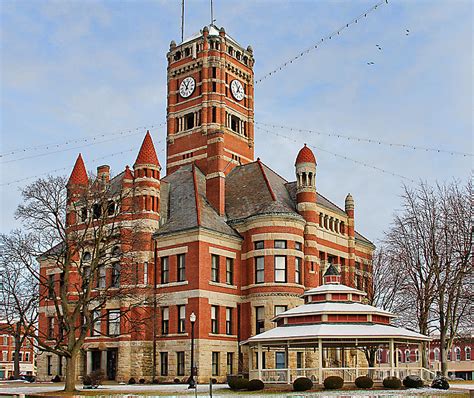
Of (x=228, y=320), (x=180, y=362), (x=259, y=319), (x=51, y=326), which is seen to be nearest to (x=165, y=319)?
(x=180, y=362)

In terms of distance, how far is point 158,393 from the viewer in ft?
139

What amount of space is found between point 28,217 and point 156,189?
17009 mm

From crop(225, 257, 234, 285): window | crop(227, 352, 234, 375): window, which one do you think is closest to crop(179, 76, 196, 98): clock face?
crop(225, 257, 234, 285): window

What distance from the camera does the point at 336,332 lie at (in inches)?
1740

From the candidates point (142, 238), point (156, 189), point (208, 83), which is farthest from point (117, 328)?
point (208, 83)

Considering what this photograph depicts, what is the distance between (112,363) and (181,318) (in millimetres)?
7996

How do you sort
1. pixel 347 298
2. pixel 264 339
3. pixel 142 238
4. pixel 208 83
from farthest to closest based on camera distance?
1. pixel 208 83
2. pixel 142 238
3. pixel 347 298
4. pixel 264 339

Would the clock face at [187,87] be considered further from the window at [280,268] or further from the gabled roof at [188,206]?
the window at [280,268]

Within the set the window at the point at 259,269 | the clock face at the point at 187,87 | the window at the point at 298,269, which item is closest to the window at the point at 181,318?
the window at the point at 259,269

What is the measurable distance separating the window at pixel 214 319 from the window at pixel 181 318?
93.6 inches

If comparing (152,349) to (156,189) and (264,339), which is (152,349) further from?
(264,339)

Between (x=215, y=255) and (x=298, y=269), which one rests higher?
(x=215, y=255)

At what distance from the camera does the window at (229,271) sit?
63781mm

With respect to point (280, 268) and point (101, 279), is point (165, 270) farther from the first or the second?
point (280, 268)
